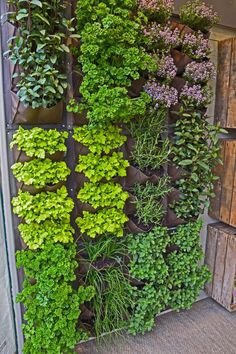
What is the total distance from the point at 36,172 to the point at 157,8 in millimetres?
1181

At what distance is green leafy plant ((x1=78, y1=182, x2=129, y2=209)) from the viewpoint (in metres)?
1.64


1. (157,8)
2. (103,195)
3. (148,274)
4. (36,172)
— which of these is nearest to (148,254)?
(148,274)

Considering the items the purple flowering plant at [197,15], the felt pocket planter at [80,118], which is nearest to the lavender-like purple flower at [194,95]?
the purple flowering plant at [197,15]

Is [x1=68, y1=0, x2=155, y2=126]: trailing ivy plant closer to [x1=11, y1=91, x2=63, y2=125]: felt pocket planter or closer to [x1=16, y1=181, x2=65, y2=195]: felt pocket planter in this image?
[x1=11, y1=91, x2=63, y2=125]: felt pocket planter

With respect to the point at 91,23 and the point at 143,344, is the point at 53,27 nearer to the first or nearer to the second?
the point at 91,23

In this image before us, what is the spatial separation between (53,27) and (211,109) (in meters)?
1.30

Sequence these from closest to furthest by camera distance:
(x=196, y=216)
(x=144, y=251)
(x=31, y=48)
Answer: (x=31, y=48), (x=144, y=251), (x=196, y=216)

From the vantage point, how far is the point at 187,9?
5.62ft

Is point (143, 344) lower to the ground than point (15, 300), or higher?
lower

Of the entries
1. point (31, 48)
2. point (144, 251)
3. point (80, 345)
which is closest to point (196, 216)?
point (144, 251)

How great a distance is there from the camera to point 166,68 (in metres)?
1.64

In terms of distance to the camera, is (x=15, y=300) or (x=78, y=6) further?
(x=15, y=300)

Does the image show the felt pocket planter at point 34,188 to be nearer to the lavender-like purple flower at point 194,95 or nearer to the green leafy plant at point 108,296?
the green leafy plant at point 108,296

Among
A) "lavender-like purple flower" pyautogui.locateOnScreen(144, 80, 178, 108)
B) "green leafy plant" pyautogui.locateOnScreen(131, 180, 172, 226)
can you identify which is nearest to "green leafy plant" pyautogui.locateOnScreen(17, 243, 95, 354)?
"green leafy plant" pyautogui.locateOnScreen(131, 180, 172, 226)
